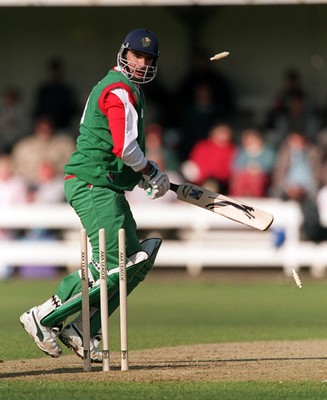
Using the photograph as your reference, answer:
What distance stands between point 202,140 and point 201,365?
10978 mm

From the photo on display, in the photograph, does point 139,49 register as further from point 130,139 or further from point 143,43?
point 130,139

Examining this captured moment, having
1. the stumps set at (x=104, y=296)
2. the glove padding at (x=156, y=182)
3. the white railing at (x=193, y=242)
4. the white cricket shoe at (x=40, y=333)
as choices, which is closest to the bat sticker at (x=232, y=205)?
the glove padding at (x=156, y=182)

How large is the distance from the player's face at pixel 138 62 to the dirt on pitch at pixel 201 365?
6.22 ft

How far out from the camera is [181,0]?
17.9m

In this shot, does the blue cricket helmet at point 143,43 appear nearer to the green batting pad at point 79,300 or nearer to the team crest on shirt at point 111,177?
the team crest on shirt at point 111,177

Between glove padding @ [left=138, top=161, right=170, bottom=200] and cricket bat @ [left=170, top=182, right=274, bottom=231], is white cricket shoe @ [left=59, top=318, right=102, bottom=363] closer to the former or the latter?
glove padding @ [left=138, top=161, right=170, bottom=200]

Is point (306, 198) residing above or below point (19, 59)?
below

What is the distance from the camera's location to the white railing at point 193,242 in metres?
17.3

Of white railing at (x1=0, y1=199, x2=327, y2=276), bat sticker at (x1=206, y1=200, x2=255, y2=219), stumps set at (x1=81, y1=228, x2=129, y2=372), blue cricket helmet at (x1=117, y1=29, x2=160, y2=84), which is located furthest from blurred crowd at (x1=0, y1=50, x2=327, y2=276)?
stumps set at (x1=81, y1=228, x2=129, y2=372)

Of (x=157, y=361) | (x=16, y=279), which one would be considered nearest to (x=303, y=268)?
(x=16, y=279)

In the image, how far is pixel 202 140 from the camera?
61.3 ft

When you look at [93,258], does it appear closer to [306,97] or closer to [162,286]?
[162,286]

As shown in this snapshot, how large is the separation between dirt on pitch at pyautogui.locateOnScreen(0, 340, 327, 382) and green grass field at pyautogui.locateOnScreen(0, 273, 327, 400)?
240mm

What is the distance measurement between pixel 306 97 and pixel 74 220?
471 centimetres
